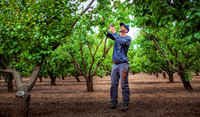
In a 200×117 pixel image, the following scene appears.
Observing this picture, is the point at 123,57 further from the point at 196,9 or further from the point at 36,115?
the point at 36,115

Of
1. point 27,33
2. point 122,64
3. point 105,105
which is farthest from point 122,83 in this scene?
point 27,33

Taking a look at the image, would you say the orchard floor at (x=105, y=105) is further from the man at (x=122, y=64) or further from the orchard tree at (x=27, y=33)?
the orchard tree at (x=27, y=33)

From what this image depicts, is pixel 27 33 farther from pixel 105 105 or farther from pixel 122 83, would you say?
pixel 105 105

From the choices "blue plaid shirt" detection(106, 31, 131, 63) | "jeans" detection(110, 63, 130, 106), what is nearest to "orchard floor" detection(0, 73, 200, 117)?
"jeans" detection(110, 63, 130, 106)

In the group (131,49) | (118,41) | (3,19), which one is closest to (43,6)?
(3,19)

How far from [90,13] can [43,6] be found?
6.70 feet

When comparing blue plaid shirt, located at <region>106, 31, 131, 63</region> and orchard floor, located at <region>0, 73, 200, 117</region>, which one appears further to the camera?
orchard floor, located at <region>0, 73, 200, 117</region>

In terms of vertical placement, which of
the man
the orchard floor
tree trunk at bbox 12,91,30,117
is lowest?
the orchard floor

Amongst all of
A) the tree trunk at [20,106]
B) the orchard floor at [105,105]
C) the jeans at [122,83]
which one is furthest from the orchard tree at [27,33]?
the jeans at [122,83]

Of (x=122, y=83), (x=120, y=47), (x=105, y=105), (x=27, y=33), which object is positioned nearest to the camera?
(x=27, y=33)

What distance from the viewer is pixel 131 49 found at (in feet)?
55.2

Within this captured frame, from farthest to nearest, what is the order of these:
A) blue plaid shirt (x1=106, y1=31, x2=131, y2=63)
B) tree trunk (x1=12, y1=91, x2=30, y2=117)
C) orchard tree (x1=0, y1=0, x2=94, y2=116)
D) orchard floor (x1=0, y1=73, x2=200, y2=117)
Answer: orchard floor (x1=0, y1=73, x2=200, y2=117)
blue plaid shirt (x1=106, y1=31, x2=131, y2=63)
orchard tree (x1=0, y1=0, x2=94, y2=116)
tree trunk (x1=12, y1=91, x2=30, y2=117)

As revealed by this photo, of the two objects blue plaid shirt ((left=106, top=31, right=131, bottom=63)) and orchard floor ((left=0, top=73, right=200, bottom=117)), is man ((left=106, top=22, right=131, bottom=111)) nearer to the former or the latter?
blue plaid shirt ((left=106, top=31, right=131, bottom=63))

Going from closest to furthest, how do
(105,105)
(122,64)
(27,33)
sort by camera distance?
(27,33) < (122,64) < (105,105)
